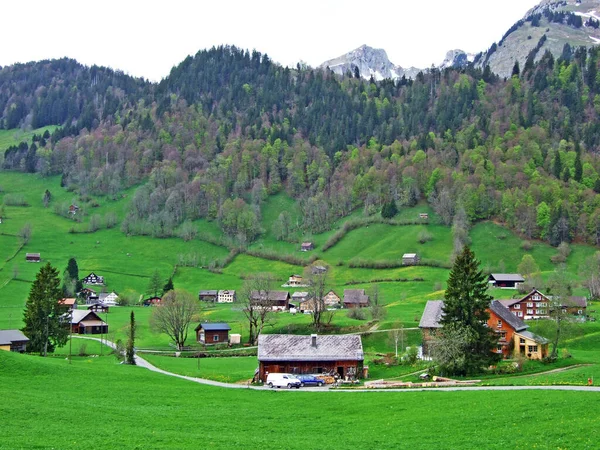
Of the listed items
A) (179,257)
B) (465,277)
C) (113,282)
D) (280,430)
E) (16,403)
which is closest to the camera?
(280,430)

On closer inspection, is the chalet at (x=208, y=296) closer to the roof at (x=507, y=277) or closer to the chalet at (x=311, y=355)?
the roof at (x=507, y=277)

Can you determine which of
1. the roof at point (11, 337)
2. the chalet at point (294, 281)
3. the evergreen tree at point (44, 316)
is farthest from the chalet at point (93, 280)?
the evergreen tree at point (44, 316)

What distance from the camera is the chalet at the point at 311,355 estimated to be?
67.1 m

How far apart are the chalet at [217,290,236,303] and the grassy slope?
340 ft

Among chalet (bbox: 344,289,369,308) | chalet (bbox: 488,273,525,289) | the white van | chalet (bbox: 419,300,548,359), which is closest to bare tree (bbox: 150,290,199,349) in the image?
chalet (bbox: 419,300,548,359)

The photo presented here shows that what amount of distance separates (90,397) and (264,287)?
66.1 meters

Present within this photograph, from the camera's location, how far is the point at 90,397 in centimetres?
4512

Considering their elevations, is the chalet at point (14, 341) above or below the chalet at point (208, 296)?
below

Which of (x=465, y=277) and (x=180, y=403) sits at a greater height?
(x=465, y=277)

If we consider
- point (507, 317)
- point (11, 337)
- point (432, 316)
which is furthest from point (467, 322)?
point (11, 337)

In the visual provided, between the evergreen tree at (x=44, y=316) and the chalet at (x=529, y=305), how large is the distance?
7238 cm

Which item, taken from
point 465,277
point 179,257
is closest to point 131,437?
point 465,277

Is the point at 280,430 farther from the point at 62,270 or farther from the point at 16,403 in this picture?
the point at 62,270

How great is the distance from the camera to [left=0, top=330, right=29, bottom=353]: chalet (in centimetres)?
8319
